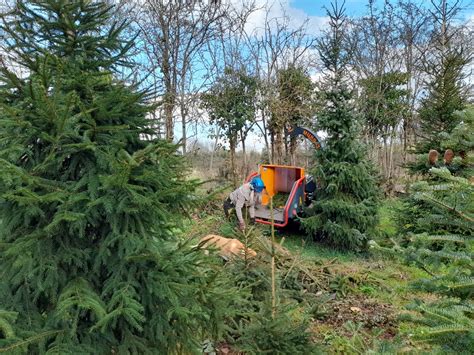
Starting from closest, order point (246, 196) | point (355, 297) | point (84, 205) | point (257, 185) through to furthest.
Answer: point (84, 205), point (355, 297), point (246, 196), point (257, 185)

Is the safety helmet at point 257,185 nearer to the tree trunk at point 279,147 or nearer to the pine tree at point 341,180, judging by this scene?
the pine tree at point 341,180

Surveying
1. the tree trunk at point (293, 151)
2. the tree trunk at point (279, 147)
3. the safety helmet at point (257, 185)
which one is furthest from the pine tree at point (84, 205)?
the tree trunk at point (293, 151)

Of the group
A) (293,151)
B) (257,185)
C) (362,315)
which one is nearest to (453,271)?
(362,315)

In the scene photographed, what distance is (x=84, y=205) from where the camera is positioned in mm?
2035

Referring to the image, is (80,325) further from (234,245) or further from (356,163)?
(356,163)

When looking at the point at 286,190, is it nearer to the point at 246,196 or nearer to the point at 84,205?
the point at 246,196

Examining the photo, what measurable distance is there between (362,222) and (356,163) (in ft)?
4.09

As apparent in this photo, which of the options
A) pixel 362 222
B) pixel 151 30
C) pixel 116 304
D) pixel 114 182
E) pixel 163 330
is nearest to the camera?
pixel 114 182

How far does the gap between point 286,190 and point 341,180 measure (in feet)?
8.69

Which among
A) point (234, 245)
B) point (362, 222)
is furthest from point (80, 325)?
point (362, 222)

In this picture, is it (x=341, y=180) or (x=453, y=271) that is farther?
(x=341, y=180)

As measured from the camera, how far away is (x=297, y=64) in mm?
14617

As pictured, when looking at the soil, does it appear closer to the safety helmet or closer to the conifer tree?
the conifer tree

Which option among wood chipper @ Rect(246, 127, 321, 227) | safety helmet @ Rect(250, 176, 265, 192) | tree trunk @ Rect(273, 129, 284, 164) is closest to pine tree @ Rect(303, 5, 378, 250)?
wood chipper @ Rect(246, 127, 321, 227)
